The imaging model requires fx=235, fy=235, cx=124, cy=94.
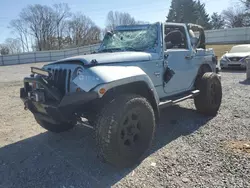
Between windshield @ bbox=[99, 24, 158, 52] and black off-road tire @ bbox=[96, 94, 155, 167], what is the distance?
1.23 m

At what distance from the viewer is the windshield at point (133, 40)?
406cm

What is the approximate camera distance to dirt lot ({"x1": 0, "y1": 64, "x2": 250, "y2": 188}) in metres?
2.89

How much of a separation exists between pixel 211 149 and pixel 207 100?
61.9 inches

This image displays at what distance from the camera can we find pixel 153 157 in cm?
346

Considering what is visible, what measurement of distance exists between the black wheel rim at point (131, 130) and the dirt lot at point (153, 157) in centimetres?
34

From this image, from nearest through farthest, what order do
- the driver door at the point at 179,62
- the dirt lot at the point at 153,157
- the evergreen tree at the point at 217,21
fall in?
the dirt lot at the point at 153,157
the driver door at the point at 179,62
the evergreen tree at the point at 217,21

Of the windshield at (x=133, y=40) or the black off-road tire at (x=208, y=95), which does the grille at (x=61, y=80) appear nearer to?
the windshield at (x=133, y=40)

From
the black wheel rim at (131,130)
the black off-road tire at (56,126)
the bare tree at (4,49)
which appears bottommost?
the black off-road tire at (56,126)

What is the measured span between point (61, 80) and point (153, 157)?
1.73 meters

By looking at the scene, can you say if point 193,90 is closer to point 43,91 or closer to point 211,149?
point 211,149

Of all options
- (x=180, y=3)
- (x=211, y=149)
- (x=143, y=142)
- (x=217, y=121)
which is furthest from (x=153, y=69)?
(x=180, y=3)

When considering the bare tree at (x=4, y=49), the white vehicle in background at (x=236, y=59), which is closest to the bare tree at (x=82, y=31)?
the bare tree at (x=4, y=49)

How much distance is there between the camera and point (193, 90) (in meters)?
5.07

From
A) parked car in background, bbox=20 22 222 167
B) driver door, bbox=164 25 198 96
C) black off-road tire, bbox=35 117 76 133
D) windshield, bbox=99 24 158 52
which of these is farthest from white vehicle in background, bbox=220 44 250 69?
black off-road tire, bbox=35 117 76 133
